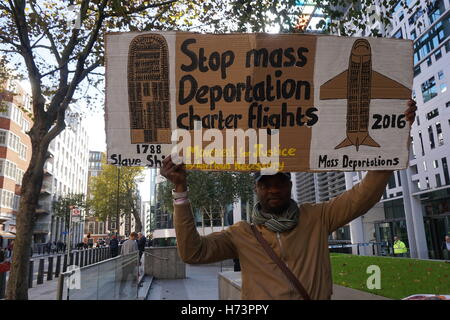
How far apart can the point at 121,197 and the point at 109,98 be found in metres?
58.2

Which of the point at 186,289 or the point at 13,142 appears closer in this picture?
the point at 186,289

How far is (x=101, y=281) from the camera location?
6703mm

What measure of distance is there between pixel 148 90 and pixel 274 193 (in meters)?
1.34

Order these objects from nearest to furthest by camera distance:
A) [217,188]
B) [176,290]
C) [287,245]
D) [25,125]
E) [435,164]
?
[287,245] → [176,290] → [217,188] → [435,164] → [25,125]

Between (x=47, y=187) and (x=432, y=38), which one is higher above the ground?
(x=432, y=38)

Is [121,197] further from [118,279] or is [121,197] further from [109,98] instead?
[109,98]

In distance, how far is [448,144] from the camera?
113ft

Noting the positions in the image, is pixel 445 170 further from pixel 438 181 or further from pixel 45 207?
pixel 45 207

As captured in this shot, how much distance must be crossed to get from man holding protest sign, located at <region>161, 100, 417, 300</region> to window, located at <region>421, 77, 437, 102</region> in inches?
1515

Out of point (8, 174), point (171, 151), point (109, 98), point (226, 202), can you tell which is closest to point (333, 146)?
point (171, 151)

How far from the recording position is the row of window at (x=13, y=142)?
4547cm

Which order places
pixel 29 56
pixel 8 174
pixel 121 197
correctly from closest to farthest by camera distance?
1. pixel 29 56
2. pixel 8 174
3. pixel 121 197

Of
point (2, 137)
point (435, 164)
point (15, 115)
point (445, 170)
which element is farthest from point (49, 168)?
point (445, 170)

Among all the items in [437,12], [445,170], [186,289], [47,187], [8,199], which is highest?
[437,12]
